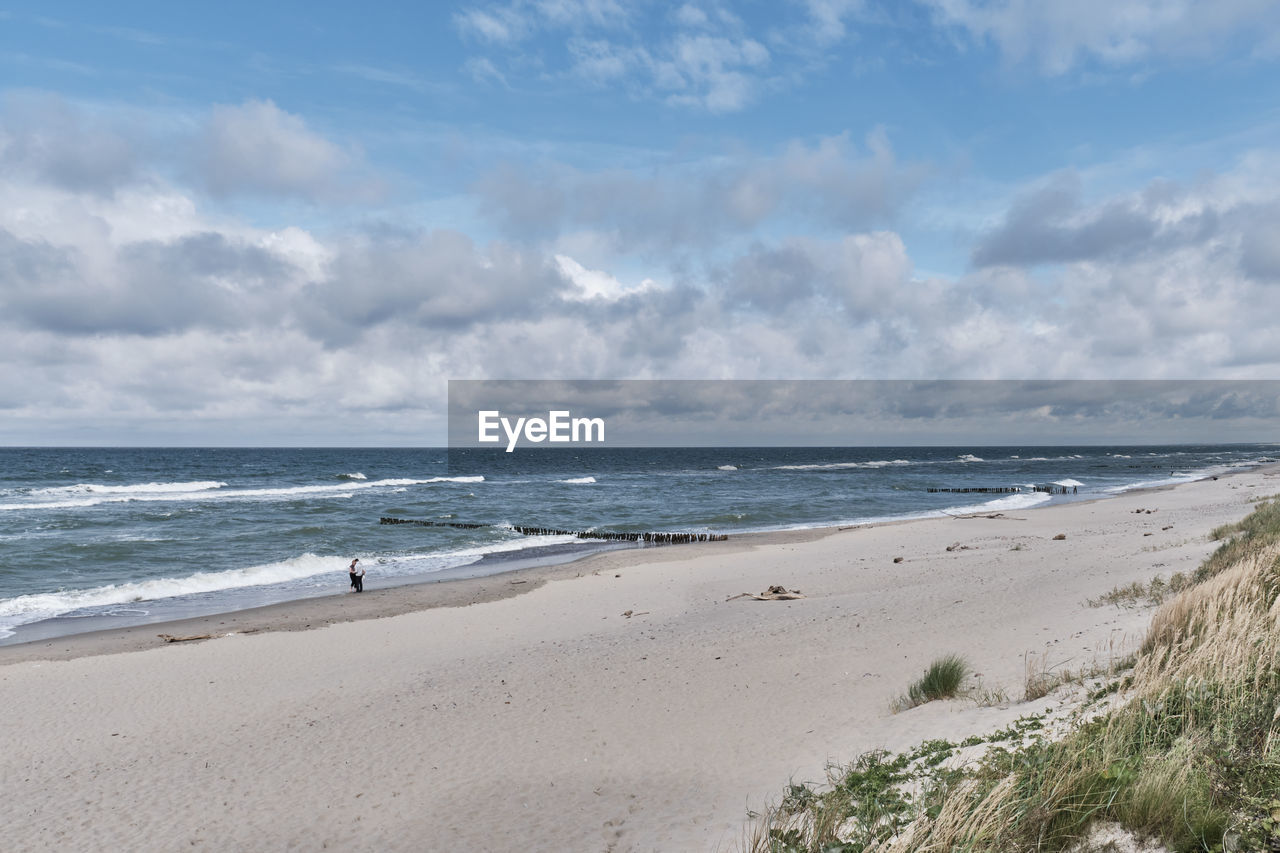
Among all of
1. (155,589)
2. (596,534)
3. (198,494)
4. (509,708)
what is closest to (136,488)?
(198,494)

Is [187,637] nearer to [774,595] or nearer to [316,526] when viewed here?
[774,595]

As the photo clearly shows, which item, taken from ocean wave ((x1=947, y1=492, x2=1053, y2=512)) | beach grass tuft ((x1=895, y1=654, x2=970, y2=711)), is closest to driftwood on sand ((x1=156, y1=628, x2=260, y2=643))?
beach grass tuft ((x1=895, y1=654, x2=970, y2=711))

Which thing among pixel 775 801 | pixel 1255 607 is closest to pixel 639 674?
pixel 775 801

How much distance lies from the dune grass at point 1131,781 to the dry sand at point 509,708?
3.99 ft

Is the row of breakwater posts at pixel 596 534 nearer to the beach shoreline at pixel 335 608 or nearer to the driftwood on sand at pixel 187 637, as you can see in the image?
the beach shoreline at pixel 335 608

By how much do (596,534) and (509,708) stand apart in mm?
26595

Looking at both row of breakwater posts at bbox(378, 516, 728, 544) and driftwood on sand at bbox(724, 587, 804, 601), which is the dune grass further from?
row of breakwater posts at bbox(378, 516, 728, 544)

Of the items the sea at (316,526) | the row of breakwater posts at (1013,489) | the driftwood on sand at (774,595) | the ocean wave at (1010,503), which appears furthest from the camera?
the row of breakwater posts at (1013,489)

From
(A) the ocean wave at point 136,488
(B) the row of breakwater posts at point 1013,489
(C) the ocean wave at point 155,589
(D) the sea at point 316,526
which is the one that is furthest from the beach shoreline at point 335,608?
(A) the ocean wave at point 136,488

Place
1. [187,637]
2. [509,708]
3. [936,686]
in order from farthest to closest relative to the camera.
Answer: [187,637], [509,708], [936,686]

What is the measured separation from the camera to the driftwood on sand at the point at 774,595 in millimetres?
17547

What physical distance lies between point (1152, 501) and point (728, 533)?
2808 centimetres

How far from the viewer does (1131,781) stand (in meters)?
4.65

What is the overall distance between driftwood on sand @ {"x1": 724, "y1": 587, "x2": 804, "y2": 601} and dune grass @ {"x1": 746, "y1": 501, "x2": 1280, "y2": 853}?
10628 millimetres
